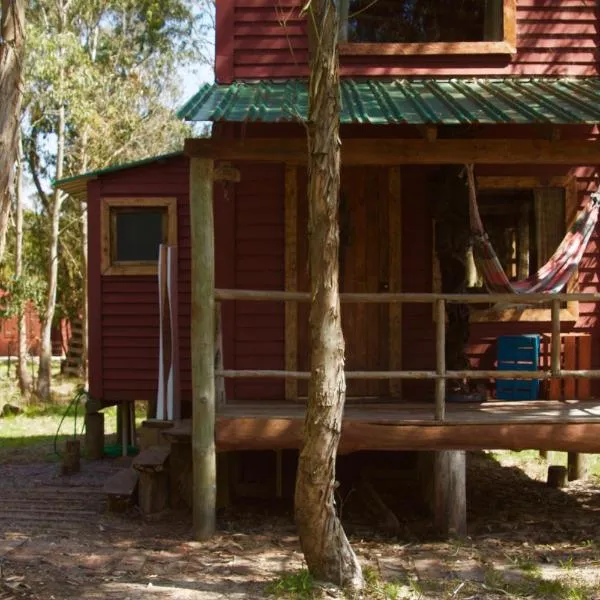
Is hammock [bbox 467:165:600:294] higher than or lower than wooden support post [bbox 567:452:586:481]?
higher

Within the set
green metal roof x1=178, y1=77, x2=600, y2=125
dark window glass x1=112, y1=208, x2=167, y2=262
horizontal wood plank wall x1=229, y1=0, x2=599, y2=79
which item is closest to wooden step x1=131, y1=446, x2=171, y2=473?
green metal roof x1=178, y1=77, x2=600, y2=125

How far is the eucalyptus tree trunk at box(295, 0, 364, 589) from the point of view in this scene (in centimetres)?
A: 525

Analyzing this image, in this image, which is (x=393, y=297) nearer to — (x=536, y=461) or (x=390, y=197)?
(x=390, y=197)

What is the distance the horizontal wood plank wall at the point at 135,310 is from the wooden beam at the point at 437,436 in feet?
11.6

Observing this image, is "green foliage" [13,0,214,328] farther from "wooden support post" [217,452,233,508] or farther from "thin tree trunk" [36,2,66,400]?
"wooden support post" [217,452,233,508]

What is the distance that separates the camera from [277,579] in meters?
5.80

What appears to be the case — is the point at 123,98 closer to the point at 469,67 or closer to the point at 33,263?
the point at 33,263

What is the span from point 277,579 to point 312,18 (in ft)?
12.2

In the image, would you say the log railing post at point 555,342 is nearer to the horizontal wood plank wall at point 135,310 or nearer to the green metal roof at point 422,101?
the green metal roof at point 422,101

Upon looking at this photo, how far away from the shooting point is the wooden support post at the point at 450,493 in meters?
7.07

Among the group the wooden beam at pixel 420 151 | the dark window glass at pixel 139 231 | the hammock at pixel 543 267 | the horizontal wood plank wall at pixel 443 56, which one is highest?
the horizontal wood plank wall at pixel 443 56

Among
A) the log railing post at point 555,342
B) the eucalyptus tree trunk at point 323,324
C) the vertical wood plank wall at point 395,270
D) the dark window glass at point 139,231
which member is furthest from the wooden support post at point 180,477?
the log railing post at point 555,342

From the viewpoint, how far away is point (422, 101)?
748cm

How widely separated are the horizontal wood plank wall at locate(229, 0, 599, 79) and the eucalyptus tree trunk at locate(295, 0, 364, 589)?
3593 millimetres
